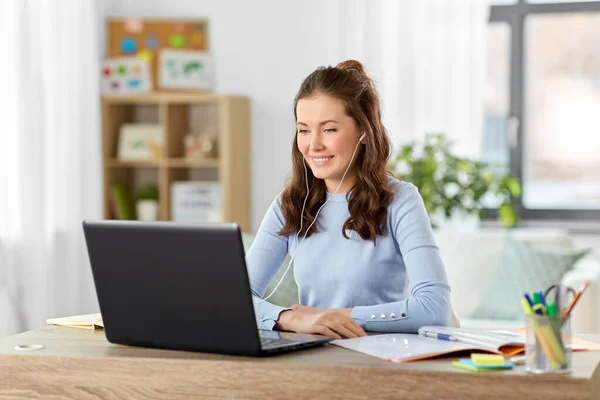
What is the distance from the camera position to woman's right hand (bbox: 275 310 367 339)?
1.69 meters

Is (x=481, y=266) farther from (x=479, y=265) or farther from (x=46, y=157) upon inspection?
(x=46, y=157)

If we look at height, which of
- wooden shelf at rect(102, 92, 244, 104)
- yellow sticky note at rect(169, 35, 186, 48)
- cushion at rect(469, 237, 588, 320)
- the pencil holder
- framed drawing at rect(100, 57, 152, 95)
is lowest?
cushion at rect(469, 237, 588, 320)

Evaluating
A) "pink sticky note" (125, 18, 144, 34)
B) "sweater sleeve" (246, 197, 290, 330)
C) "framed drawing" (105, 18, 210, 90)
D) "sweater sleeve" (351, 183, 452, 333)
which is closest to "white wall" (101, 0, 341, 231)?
"framed drawing" (105, 18, 210, 90)

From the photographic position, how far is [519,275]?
409 cm

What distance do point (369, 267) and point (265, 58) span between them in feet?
11.4

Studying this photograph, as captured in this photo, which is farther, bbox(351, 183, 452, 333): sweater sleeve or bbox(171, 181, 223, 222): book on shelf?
bbox(171, 181, 223, 222): book on shelf

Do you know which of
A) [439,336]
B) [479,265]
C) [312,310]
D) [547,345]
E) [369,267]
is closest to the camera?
[547,345]

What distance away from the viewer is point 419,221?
1970mm

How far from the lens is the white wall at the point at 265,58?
5.32 m

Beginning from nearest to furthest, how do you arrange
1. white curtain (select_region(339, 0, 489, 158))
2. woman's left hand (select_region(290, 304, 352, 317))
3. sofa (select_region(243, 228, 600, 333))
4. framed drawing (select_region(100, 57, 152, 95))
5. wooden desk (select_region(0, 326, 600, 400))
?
wooden desk (select_region(0, 326, 600, 400))
woman's left hand (select_region(290, 304, 352, 317))
sofa (select_region(243, 228, 600, 333))
white curtain (select_region(339, 0, 489, 158))
framed drawing (select_region(100, 57, 152, 95))

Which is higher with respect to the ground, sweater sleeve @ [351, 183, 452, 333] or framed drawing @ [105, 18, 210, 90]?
framed drawing @ [105, 18, 210, 90]

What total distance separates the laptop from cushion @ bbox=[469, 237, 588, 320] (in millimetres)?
2608

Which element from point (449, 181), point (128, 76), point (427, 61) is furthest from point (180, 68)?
point (449, 181)

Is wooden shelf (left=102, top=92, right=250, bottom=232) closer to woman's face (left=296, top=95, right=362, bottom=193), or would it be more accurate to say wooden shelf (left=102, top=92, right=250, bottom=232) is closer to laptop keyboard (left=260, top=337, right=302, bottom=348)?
woman's face (left=296, top=95, right=362, bottom=193)
